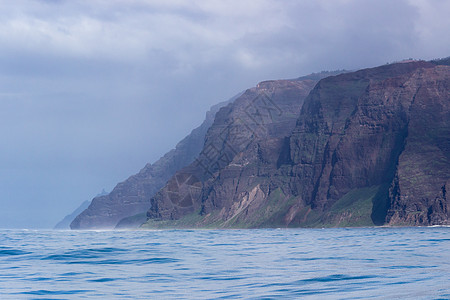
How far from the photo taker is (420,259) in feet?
155

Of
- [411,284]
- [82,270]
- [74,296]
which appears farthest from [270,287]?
[82,270]

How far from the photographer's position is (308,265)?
45625mm

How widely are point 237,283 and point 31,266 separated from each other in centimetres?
1936

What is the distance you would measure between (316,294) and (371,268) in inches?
509

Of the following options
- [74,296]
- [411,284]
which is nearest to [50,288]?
[74,296]

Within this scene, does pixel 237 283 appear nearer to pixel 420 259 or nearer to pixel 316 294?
pixel 316 294

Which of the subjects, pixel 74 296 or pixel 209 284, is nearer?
pixel 74 296

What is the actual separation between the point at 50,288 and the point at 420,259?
2829 cm

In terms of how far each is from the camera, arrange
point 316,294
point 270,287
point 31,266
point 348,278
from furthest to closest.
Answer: point 31,266 < point 348,278 < point 270,287 < point 316,294

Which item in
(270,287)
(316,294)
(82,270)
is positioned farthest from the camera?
(82,270)

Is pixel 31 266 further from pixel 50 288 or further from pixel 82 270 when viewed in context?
pixel 50 288

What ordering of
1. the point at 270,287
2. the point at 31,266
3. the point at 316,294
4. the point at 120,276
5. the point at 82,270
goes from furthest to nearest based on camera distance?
the point at 31,266, the point at 82,270, the point at 120,276, the point at 270,287, the point at 316,294

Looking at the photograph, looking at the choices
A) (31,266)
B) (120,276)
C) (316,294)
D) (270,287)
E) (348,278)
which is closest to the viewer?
(316,294)

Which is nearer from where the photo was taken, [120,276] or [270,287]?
[270,287]
